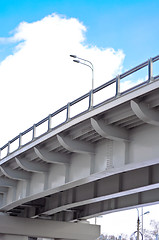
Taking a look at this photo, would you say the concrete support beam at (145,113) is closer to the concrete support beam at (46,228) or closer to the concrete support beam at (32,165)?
the concrete support beam at (32,165)

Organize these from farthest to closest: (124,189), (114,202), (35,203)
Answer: (35,203), (114,202), (124,189)

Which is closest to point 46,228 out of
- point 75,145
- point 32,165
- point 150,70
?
point 32,165

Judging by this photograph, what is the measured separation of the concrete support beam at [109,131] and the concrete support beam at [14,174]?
32.1 feet

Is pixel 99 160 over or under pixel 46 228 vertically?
over

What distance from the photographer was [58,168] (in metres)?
20.5

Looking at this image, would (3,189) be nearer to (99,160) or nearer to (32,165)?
(32,165)

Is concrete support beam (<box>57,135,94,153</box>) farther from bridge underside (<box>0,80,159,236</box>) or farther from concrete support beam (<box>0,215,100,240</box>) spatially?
concrete support beam (<box>0,215,100,240</box>)

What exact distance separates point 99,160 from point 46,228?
14475mm

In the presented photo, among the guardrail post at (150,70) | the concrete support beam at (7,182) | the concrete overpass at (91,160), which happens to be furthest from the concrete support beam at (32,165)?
the guardrail post at (150,70)

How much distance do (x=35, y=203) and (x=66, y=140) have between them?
11728mm

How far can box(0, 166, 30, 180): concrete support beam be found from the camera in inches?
923

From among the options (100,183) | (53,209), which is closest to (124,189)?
(100,183)

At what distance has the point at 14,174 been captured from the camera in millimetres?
23609

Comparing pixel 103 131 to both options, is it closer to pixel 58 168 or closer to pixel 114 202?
pixel 58 168
